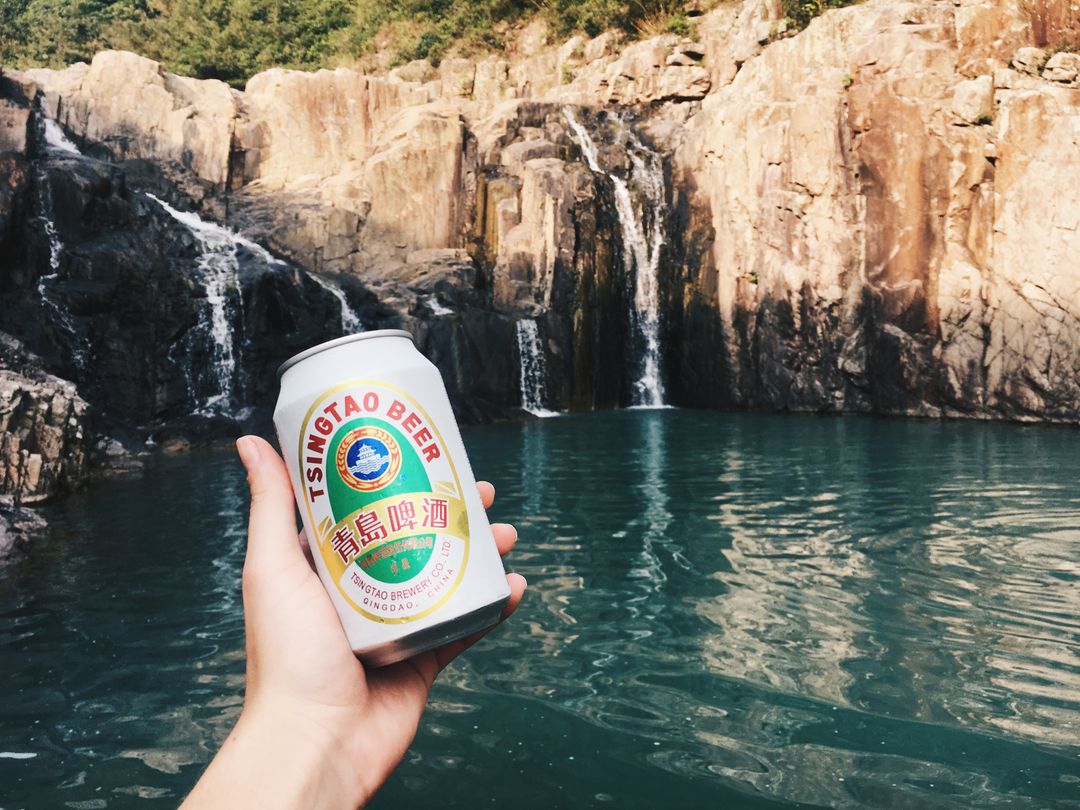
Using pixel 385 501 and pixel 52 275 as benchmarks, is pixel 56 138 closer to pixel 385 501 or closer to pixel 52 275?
pixel 52 275

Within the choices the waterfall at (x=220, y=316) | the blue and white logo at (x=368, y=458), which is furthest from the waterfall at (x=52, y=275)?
the blue and white logo at (x=368, y=458)

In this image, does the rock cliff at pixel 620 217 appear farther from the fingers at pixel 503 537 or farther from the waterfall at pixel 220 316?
the fingers at pixel 503 537

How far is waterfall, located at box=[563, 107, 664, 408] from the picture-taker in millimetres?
33250

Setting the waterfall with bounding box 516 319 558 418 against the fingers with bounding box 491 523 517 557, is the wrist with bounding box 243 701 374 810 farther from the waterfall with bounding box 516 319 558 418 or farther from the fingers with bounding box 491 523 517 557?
the waterfall with bounding box 516 319 558 418

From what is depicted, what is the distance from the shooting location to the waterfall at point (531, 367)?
29875mm

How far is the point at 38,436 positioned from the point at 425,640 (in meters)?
14.3

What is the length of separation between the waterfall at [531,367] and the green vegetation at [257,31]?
66.6ft

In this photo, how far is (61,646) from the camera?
726 cm

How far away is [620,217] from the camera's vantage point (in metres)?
33.2

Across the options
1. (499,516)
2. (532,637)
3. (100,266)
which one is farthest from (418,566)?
(100,266)

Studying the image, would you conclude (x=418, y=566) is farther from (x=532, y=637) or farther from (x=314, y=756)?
(x=532, y=637)

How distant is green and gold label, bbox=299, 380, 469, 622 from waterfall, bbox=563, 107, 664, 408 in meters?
31.0

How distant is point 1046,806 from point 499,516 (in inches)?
321

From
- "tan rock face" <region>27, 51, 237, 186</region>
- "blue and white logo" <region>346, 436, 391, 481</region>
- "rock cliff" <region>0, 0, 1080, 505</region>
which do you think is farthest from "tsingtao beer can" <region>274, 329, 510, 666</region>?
"tan rock face" <region>27, 51, 237, 186</region>
